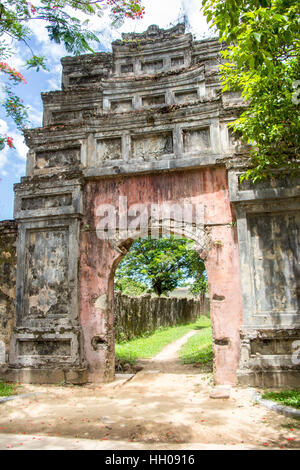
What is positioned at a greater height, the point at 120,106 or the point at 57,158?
the point at 120,106

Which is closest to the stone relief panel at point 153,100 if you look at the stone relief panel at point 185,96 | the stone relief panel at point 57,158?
the stone relief panel at point 185,96

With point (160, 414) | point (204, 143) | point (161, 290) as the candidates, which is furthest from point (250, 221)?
point (161, 290)

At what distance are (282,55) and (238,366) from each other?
14.1ft

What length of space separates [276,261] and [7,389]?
4554 millimetres

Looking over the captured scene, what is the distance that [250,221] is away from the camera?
5656mm

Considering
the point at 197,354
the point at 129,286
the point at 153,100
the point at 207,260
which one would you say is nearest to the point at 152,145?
the point at 153,100

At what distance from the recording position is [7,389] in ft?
18.0

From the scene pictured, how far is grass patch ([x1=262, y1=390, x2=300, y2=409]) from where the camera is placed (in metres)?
4.18

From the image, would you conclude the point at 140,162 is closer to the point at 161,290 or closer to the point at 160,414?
the point at 160,414

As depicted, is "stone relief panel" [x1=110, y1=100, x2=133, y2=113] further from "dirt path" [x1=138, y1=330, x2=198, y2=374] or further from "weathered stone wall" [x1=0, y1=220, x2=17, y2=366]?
"dirt path" [x1=138, y1=330, x2=198, y2=374]

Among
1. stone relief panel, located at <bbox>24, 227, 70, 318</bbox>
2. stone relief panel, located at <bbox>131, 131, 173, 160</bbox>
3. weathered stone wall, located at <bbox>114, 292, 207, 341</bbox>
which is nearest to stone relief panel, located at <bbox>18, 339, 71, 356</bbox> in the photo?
stone relief panel, located at <bbox>24, 227, 70, 318</bbox>

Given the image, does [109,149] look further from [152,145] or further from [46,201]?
[46,201]

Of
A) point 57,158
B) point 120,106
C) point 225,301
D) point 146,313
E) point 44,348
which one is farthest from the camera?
point 146,313

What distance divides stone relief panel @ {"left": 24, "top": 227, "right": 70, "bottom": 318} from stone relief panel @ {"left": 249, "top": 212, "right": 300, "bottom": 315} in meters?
3.18
